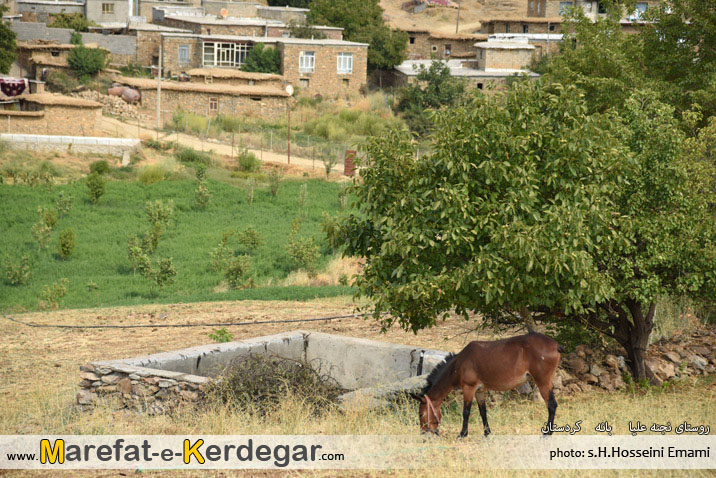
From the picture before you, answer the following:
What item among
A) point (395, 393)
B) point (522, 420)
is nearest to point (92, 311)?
point (395, 393)

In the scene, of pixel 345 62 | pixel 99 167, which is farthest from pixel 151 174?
pixel 345 62

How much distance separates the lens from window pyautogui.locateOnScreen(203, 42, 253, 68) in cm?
4778

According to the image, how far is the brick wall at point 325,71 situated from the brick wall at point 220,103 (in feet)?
14.5

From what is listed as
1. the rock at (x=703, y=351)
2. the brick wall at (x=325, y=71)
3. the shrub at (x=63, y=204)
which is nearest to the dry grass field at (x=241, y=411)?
the rock at (x=703, y=351)

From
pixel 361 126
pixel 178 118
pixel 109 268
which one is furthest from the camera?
pixel 361 126

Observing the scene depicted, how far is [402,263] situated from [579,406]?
2.55 metres

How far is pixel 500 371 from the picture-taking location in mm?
7480

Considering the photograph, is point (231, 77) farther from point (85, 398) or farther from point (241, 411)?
point (241, 411)

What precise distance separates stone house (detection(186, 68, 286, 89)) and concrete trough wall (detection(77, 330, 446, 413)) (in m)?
34.7

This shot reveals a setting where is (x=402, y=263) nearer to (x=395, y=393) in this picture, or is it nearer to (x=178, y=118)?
(x=395, y=393)

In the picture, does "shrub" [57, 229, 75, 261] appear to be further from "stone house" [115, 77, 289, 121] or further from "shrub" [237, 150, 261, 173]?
"stone house" [115, 77, 289, 121]

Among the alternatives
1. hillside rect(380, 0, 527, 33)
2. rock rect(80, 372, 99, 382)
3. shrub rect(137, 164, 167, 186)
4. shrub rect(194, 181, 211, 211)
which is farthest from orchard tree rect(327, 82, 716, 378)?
hillside rect(380, 0, 527, 33)

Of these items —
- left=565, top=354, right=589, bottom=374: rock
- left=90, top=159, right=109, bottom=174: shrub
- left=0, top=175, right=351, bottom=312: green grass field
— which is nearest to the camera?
left=565, top=354, right=589, bottom=374: rock

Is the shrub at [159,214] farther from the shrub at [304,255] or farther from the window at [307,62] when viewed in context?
the window at [307,62]
